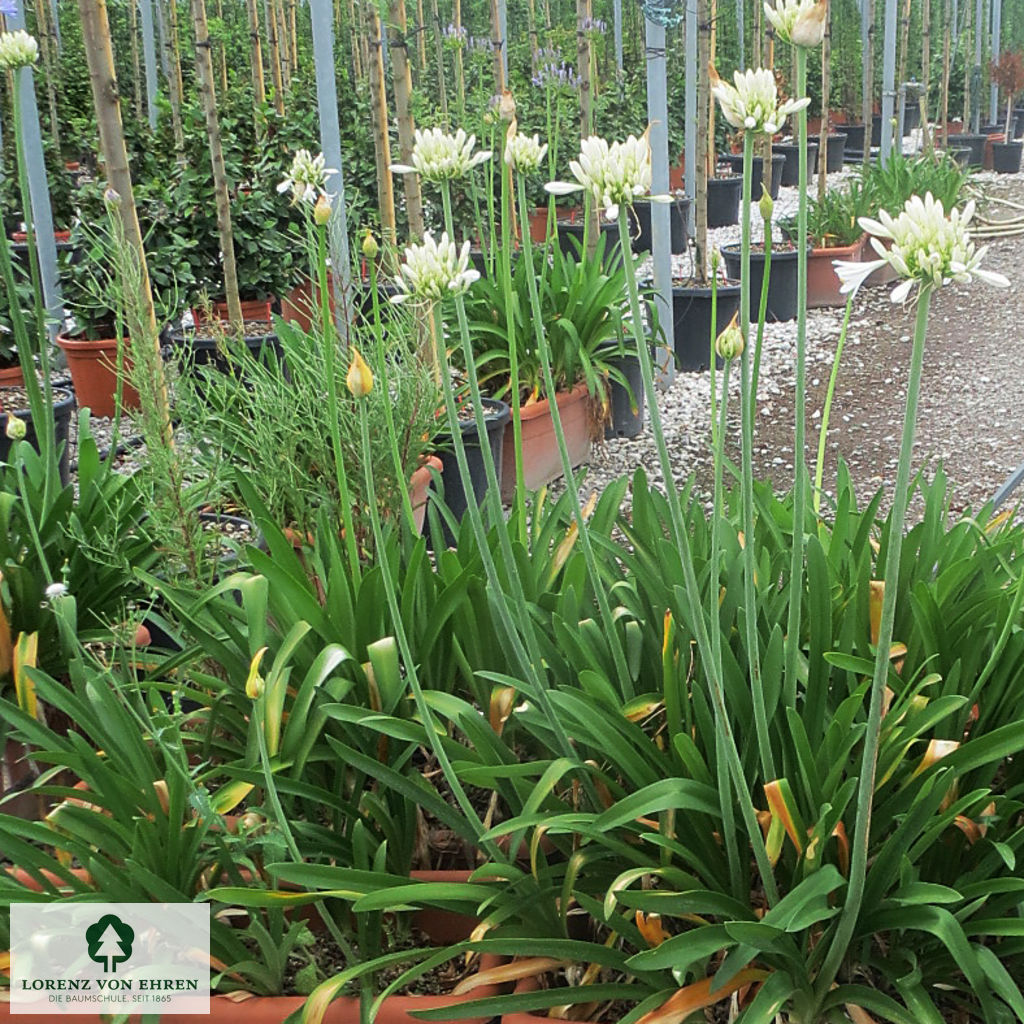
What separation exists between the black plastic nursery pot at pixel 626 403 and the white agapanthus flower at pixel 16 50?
7.82 feet

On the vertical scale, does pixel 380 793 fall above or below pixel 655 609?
below

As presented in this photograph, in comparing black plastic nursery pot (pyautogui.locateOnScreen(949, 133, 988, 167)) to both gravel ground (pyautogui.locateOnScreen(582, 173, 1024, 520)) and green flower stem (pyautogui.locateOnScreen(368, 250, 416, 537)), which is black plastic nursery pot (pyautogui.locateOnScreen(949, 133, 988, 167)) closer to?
gravel ground (pyautogui.locateOnScreen(582, 173, 1024, 520))

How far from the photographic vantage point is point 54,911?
1.43m

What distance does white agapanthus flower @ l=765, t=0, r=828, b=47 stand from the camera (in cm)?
96

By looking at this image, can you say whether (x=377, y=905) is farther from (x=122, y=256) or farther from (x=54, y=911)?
(x=122, y=256)

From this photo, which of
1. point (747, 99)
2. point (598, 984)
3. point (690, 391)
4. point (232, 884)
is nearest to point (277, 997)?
Result: point (232, 884)

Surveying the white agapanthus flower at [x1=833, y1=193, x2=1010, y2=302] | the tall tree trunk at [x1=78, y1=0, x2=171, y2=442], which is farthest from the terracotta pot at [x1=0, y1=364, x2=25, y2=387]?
the white agapanthus flower at [x1=833, y1=193, x2=1010, y2=302]

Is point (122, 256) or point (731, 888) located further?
point (122, 256)

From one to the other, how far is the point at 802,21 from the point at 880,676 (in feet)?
1.85

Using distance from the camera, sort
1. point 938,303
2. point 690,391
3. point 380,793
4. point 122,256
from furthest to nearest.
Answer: point 938,303 < point 690,391 < point 122,256 < point 380,793

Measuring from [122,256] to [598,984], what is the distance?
146 cm

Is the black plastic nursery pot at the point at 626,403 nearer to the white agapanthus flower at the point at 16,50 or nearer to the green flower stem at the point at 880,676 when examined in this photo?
the white agapanthus flower at the point at 16,50

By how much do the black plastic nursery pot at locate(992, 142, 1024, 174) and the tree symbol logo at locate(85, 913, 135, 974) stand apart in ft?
38.5

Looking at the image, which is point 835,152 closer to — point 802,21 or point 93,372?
point 93,372
